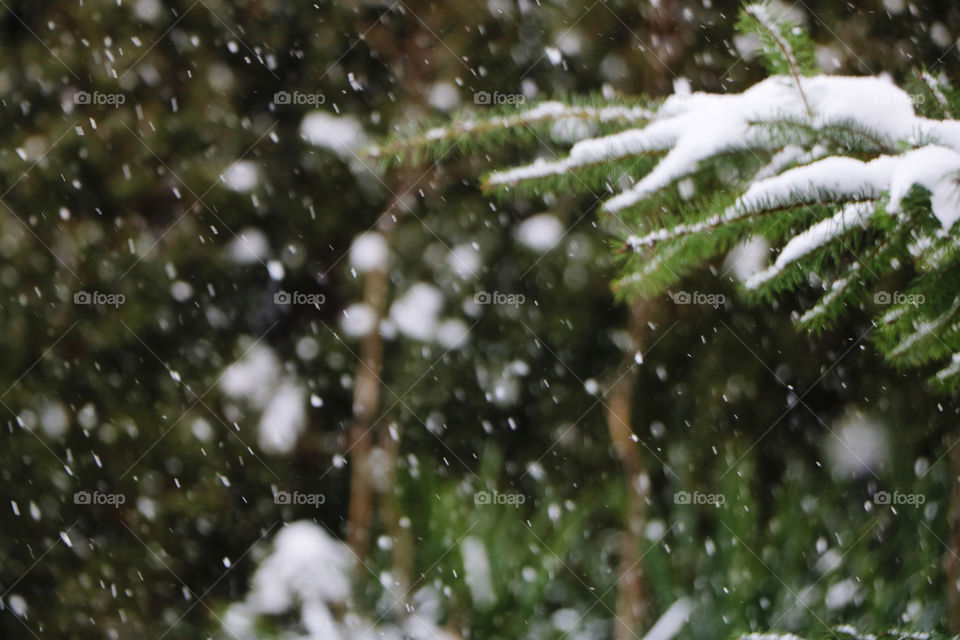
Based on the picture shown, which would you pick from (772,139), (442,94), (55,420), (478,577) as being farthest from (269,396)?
(772,139)

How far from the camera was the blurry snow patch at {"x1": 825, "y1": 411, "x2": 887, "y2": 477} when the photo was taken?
1967mm

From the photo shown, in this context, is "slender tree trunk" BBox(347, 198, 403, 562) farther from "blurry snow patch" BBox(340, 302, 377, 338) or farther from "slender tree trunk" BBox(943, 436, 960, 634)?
"slender tree trunk" BBox(943, 436, 960, 634)

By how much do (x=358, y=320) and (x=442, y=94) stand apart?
80 cm

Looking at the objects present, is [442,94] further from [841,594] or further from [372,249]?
[841,594]

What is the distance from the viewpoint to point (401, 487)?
0.93 metres

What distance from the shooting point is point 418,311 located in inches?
94.5

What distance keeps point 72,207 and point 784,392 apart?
233 centimetres

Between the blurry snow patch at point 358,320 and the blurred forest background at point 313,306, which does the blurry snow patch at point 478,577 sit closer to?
the blurred forest background at point 313,306

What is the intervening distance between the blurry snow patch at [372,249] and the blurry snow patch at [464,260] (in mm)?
210

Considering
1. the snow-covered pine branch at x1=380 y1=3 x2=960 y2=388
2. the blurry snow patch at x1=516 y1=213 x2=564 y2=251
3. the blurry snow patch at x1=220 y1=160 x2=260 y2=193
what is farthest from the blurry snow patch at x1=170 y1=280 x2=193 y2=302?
the snow-covered pine branch at x1=380 y1=3 x2=960 y2=388

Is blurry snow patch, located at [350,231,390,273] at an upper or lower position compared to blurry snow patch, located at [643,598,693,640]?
lower

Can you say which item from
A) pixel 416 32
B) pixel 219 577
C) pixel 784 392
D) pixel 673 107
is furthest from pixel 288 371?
pixel 673 107

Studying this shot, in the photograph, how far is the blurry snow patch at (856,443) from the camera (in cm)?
197

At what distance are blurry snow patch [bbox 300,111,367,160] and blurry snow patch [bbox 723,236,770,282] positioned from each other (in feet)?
3.85
